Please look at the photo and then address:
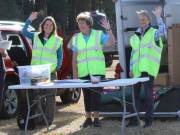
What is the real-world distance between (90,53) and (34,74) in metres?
1.14

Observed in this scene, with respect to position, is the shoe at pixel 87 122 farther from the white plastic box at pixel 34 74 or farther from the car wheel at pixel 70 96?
the car wheel at pixel 70 96

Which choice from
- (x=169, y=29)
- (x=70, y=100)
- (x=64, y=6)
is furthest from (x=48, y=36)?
(x=64, y=6)

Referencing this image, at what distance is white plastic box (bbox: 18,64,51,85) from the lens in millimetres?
7984

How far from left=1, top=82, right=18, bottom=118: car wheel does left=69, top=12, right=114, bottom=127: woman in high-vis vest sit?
185 cm

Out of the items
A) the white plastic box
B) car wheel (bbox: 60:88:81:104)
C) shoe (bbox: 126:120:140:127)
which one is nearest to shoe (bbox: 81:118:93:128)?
shoe (bbox: 126:120:140:127)

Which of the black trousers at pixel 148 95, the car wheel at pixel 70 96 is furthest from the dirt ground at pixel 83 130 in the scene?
the car wheel at pixel 70 96

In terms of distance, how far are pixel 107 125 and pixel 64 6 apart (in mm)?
30329

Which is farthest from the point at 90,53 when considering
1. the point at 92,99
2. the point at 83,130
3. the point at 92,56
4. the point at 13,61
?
the point at 13,61

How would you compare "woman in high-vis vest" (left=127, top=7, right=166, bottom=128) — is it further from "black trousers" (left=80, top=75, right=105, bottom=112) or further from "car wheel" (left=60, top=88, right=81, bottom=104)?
"car wheel" (left=60, top=88, right=81, bottom=104)

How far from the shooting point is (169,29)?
10.6m

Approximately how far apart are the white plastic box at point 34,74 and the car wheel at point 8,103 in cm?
200

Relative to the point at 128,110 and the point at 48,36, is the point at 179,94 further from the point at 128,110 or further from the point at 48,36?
the point at 48,36

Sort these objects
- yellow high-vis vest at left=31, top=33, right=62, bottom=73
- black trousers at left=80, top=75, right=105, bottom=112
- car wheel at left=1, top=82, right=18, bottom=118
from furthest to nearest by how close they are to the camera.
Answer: car wheel at left=1, top=82, right=18, bottom=118, yellow high-vis vest at left=31, top=33, right=62, bottom=73, black trousers at left=80, top=75, right=105, bottom=112

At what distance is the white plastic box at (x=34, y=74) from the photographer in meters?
7.98
